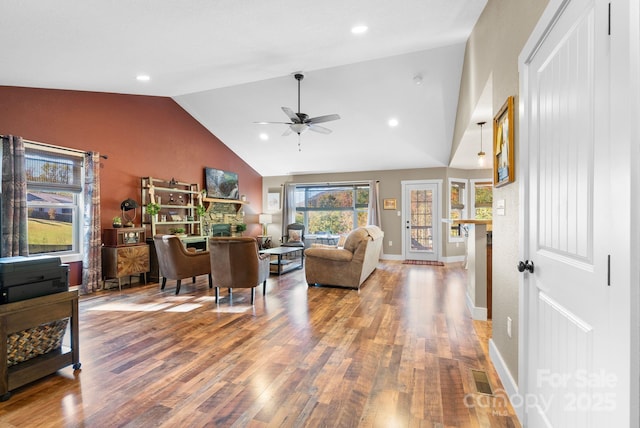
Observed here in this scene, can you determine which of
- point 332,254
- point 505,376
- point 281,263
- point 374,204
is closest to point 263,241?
point 281,263

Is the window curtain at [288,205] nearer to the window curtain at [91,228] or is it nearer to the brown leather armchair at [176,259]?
the brown leather armchair at [176,259]

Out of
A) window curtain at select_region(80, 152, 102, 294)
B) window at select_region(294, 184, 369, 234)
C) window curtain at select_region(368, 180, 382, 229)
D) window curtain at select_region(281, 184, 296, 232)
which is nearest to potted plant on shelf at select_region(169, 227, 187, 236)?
window curtain at select_region(80, 152, 102, 294)

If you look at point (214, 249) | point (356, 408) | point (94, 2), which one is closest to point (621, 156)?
point (356, 408)

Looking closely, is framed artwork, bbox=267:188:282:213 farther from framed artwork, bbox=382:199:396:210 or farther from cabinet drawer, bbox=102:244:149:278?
cabinet drawer, bbox=102:244:149:278

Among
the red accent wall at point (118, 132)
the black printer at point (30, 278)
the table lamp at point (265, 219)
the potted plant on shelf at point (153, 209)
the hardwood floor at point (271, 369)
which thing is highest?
the red accent wall at point (118, 132)

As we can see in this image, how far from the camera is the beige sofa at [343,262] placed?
4750 mm

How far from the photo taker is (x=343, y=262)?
189 inches

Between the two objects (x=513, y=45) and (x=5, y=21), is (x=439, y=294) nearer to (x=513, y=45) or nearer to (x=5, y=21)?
(x=513, y=45)

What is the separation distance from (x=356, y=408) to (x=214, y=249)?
283cm

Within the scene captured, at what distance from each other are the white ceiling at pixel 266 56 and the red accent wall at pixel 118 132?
330mm

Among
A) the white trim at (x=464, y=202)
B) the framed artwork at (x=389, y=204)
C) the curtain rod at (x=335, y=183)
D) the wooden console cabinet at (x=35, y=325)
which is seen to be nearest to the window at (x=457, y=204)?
the white trim at (x=464, y=202)

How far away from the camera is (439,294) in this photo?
178 inches

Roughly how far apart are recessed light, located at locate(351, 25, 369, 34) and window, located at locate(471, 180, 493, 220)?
6046 mm

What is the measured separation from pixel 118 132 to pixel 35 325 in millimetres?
4042
